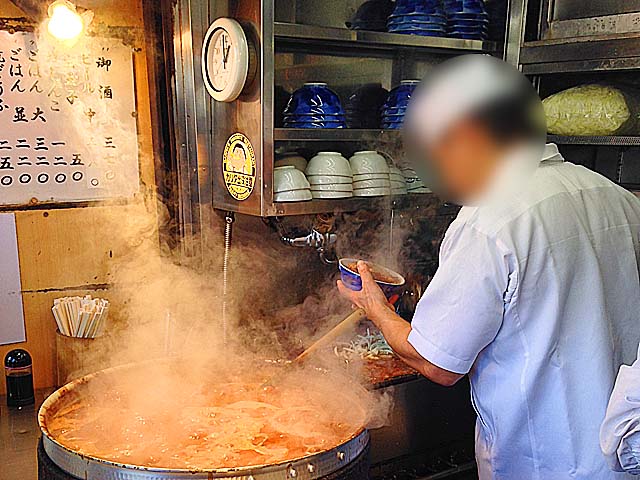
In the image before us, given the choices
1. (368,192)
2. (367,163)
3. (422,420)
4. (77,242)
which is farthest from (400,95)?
(77,242)

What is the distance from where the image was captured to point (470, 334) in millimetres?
1676

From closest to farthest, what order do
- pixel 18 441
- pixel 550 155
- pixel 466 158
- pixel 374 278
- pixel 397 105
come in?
pixel 466 158, pixel 550 155, pixel 374 278, pixel 18 441, pixel 397 105

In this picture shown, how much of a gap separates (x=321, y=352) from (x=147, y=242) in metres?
0.88

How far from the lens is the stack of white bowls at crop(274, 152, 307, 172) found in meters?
2.64

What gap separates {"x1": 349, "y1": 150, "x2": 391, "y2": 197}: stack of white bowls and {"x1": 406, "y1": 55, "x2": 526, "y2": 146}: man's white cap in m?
0.97

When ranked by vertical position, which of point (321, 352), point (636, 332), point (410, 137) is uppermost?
point (410, 137)

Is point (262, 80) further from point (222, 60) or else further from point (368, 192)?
point (368, 192)

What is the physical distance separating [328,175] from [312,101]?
297mm

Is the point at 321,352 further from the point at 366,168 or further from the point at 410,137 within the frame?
the point at 410,137

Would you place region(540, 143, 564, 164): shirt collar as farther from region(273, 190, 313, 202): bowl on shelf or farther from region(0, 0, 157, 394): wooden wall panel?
region(0, 0, 157, 394): wooden wall panel

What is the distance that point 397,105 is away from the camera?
9.16 ft

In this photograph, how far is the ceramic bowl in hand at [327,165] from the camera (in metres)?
2.60

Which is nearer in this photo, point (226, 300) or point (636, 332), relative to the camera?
point (636, 332)

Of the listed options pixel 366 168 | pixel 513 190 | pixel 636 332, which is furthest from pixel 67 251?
pixel 636 332
